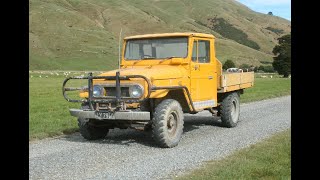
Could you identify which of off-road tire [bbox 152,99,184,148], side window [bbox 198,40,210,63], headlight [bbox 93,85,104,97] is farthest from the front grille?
side window [bbox 198,40,210,63]

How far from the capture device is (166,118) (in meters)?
9.25

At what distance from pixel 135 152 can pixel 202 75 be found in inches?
123

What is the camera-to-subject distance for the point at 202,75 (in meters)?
11.1

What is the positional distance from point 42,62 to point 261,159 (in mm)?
82103

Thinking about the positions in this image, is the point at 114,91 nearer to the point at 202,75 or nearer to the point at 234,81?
the point at 202,75

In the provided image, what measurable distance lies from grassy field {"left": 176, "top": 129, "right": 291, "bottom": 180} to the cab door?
220 cm

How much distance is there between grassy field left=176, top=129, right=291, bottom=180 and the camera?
676cm

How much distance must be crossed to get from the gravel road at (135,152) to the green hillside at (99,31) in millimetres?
73804

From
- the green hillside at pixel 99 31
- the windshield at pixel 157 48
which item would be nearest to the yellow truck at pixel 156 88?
the windshield at pixel 157 48

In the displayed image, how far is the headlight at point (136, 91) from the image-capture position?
9.19 m

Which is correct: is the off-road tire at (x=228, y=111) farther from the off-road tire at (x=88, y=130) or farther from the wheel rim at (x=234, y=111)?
the off-road tire at (x=88, y=130)

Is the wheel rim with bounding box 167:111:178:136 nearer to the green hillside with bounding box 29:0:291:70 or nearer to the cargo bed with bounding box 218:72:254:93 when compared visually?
the cargo bed with bounding box 218:72:254:93
